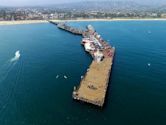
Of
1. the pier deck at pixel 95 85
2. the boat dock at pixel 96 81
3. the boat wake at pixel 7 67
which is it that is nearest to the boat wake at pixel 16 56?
the boat wake at pixel 7 67

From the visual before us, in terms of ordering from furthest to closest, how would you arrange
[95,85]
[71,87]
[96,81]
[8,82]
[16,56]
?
1. [16,56]
2. [8,82]
3. [96,81]
4. [71,87]
5. [95,85]

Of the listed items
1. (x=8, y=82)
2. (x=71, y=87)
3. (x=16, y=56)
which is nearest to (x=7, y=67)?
(x=8, y=82)

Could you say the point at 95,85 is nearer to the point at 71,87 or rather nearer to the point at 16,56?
the point at 71,87

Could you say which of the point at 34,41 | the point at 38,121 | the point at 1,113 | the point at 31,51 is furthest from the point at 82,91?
the point at 34,41

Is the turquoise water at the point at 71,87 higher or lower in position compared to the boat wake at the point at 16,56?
lower

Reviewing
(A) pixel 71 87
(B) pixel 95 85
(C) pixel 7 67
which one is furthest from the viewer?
(C) pixel 7 67

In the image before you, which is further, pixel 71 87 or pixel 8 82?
pixel 8 82

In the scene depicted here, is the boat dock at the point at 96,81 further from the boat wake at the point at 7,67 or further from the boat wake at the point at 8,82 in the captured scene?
the boat wake at the point at 7,67

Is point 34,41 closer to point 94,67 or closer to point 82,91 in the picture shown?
point 94,67
